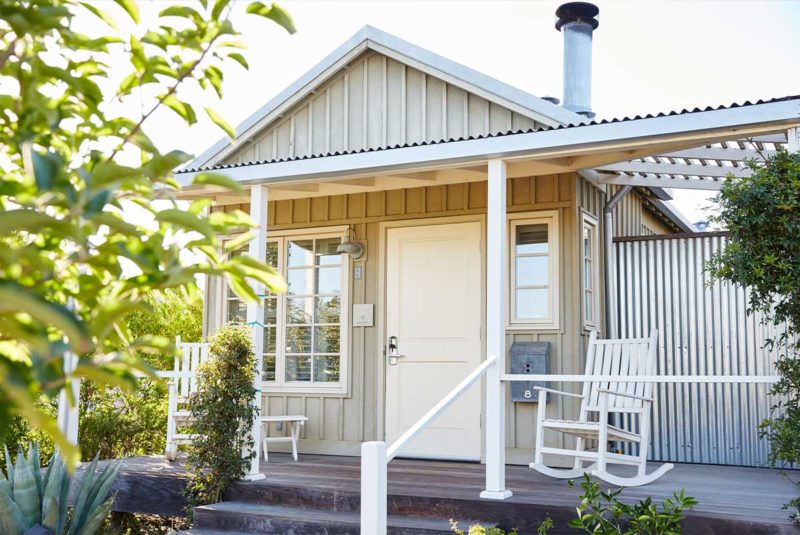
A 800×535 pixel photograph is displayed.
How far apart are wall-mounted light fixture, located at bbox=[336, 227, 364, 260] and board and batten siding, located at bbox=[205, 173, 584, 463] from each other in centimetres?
5

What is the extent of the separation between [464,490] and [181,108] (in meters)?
4.47

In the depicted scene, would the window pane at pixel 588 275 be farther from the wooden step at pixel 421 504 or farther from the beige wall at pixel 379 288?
the wooden step at pixel 421 504

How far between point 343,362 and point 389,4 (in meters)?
7.12

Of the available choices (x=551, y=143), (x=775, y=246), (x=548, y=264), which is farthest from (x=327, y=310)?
(x=775, y=246)

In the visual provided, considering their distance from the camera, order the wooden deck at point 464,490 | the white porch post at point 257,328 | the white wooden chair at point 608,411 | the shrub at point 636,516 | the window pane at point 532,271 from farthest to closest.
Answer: the window pane at point 532,271 < the white porch post at point 257,328 < the white wooden chair at point 608,411 < the wooden deck at point 464,490 < the shrub at point 636,516

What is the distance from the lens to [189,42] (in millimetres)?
1369

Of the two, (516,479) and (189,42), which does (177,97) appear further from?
(516,479)

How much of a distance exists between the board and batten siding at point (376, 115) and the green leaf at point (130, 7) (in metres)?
5.67

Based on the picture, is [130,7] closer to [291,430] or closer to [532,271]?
[532,271]

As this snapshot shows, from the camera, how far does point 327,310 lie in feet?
25.9

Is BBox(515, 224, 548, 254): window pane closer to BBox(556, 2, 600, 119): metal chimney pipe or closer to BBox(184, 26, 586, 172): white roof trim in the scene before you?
BBox(184, 26, 586, 172): white roof trim

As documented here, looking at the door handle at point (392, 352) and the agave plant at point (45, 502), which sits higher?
the door handle at point (392, 352)

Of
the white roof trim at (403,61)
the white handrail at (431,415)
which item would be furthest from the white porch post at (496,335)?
the white roof trim at (403,61)

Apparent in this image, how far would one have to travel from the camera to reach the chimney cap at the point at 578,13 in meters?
8.80
